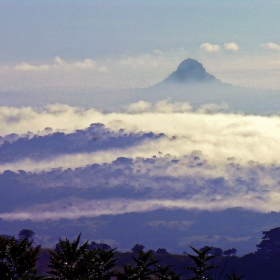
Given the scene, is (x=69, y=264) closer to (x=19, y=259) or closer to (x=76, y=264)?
(x=76, y=264)

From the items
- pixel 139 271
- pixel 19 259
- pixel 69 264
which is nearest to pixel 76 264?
pixel 69 264

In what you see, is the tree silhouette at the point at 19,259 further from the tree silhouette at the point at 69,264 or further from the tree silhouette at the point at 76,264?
the tree silhouette at the point at 69,264

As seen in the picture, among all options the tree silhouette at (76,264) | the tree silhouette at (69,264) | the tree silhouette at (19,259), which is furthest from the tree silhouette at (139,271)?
the tree silhouette at (19,259)

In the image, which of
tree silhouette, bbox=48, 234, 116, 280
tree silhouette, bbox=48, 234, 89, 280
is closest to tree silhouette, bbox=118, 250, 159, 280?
tree silhouette, bbox=48, 234, 116, 280

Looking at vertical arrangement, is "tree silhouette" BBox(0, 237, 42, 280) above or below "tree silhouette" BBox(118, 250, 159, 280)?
above

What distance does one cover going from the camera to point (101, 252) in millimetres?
134500

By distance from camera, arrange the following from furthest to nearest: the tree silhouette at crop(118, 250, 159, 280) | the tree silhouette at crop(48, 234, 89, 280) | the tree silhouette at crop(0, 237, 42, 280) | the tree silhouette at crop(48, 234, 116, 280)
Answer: the tree silhouette at crop(0, 237, 42, 280)
the tree silhouette at crop(48, 234, 116, 280)
the tree silhouette at crop(48, 234, 89, 280)
the tree silhouette at crop(118, 250, 159, 280)

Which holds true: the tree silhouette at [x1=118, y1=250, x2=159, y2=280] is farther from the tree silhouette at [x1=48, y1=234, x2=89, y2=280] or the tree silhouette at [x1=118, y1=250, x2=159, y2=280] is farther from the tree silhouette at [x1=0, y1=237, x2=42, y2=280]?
the tree silhouette at [x1=0, y1=237, x2=42, y2=280]

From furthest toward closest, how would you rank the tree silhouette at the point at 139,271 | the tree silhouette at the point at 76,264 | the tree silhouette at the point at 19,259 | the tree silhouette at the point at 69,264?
the tree silhouette at the point at 19,259
the tree silhouette at the point at 76,264
the tree silhouette at the point at 69,264
the tree silhouette at the point at 139,271

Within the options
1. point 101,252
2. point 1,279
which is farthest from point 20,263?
point 101,252

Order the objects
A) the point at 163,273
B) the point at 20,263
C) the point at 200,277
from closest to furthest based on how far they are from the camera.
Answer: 1. the point at 200,277
2. the point at 163,273
3. the point at 20,263

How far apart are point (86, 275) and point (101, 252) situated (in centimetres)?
1304

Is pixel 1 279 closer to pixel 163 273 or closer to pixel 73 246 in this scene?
pixel 73 246

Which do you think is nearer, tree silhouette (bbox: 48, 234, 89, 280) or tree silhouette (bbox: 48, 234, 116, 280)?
tree silhouette (bbox: 48, 234, 89, 280)
